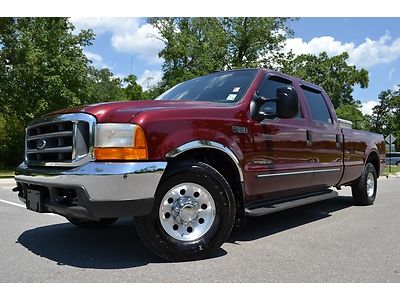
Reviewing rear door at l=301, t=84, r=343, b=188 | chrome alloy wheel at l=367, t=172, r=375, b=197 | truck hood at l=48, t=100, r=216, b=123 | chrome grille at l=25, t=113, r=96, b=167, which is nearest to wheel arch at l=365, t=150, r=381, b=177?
chrome alloy wheel at l=367, t=172, r=375, b=197

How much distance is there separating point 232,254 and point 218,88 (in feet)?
6.60

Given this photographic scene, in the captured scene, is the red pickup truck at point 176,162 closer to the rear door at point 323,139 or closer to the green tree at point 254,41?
the rear door at point 323,139

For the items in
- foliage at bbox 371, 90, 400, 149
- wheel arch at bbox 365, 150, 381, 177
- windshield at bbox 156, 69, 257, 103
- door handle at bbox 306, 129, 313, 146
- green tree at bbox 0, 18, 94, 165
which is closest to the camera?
windshield at bbox 156, 69, 257, 103

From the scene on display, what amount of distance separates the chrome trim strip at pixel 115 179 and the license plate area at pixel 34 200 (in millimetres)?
300

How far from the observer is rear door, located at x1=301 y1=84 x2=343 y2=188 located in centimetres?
593

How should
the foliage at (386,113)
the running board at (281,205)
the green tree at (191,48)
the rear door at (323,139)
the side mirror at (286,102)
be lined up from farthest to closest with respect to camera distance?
1. the foliage at (386,113)
2. the green tree at (191,48)
3. the rear door at (323,139)
4. the side mirror at (286,102)
5. the running board at (281,205)

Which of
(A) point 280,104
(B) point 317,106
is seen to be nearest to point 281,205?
(A) point 280,104

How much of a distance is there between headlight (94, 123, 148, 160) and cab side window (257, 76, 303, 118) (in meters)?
1.81

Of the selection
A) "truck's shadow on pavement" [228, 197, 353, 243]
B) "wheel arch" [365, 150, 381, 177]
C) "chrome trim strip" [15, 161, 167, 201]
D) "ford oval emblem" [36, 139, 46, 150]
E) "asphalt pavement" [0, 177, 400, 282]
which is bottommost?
"truck's shadow on pavement" [228, 197, 353, 243]

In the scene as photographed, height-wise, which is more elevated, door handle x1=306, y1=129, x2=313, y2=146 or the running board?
door handle x1=306, y1=129, x2=313, y2=146

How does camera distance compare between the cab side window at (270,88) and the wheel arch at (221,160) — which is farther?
the cab side window at (270,88)

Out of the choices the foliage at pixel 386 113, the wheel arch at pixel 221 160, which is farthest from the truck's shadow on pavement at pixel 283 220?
the foliage at pixel 386 113

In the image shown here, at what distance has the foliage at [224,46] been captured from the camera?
31.5m

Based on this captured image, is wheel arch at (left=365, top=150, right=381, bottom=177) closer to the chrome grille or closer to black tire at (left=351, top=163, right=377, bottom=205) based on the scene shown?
black tire at (left=351, top=163, right=377, bottom=205)
